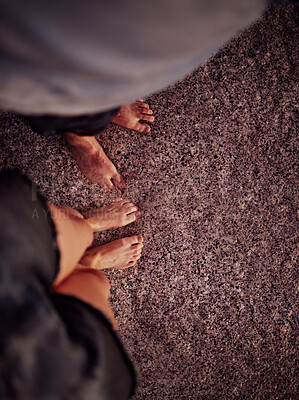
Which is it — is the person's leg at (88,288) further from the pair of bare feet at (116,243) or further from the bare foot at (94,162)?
the bare foot at (94,162)

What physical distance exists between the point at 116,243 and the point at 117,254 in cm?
5

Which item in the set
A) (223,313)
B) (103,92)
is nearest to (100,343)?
(103,92)

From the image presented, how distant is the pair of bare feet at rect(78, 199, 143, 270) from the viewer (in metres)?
1.12

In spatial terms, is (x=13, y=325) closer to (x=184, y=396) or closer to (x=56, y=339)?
(x=56, y=339)

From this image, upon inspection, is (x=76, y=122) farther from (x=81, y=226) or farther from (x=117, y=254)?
(x=117, y=254)

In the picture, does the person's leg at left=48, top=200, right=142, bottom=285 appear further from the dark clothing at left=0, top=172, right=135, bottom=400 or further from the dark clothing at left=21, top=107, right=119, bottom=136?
the dark clothing at left=21, top=107, right=119, bottom=136

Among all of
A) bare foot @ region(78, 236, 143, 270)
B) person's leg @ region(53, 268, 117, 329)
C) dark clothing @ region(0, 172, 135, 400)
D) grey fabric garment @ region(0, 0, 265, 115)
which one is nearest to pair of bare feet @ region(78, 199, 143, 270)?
bare foot @ region(78, 236, 143, 270)

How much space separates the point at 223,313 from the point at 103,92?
989 mm

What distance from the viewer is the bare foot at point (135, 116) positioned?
110 centimetres

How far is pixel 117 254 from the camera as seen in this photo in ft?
3.70

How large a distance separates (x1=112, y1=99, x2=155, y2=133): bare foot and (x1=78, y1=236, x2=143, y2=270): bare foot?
430mm

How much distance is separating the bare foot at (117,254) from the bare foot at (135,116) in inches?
16.9

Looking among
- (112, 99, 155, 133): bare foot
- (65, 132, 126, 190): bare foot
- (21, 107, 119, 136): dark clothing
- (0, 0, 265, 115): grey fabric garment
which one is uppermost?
(0, 0, 265, 115): grey fabric garment

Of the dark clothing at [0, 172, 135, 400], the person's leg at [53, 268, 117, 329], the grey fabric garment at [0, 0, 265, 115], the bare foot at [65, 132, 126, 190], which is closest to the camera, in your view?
the grey fabric garment at [0, 0, 265, 115]
